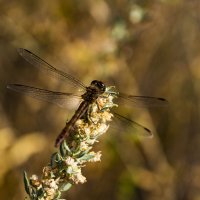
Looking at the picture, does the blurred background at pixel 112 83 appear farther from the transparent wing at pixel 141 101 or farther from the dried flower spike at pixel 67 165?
the dried flower spike at pixel 67 165

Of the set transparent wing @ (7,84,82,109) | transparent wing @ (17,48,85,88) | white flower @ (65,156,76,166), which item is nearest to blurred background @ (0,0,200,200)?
transparent wing @ (17,48,85,88)

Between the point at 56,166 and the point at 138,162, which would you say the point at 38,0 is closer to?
the point at 138,162

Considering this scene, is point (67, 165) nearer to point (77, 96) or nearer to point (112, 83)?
point (77, 96)

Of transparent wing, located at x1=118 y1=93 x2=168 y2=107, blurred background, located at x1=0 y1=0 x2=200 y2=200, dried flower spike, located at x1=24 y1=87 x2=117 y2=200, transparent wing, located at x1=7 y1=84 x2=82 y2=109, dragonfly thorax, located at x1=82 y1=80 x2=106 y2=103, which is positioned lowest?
dried flower spike, located at x1=24 y1=87 x2=117 y2=200

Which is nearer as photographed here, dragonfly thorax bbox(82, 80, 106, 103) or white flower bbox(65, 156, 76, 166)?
white flower bbox(65, 156, 76, 166)

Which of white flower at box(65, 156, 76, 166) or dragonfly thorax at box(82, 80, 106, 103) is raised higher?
dragonfly thorax at box(82, 80, 106, 103)

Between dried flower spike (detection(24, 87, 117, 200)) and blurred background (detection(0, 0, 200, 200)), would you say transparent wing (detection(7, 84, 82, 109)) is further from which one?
blurred background (detection(0, 0, 200, 200))

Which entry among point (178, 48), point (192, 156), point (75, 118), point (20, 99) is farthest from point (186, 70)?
point (75, 118)

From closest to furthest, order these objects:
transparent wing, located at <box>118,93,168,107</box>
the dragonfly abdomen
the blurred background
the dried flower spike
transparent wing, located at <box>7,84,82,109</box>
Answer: the dried flower spike, the dragonfly abdomen, transparent wing, located at <box>7,84,82,109</box>, transparent wing, located at <box>118,93,168,107</box>, the blurred background
